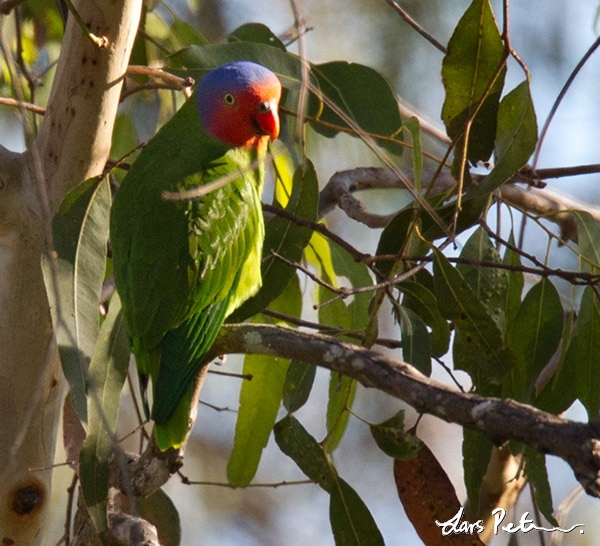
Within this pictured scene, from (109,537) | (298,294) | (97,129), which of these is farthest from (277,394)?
(97,129)

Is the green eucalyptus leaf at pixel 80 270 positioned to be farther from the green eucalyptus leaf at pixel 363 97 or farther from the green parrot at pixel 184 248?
the green eucalyptus leaf at pixel 363 97

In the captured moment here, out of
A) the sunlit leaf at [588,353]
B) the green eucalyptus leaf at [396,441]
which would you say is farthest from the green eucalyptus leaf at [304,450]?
the sunlit leaf at [588,353]

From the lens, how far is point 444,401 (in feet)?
3.85

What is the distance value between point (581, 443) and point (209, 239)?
3.02ft

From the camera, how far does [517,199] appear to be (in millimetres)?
2287

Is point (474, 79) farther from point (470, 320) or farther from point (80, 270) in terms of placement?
point (80, 270)

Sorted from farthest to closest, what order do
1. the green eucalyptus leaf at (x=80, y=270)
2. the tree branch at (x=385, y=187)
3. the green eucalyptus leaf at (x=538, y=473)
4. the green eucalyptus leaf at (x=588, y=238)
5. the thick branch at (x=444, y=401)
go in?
the tree branch at (x=385, y=187)
the green eucalyptus leaf at (x=588, y=238)
the green eucalyptus leaf at (x=538, y=473)
the green eucalyptus leaf at (x=80, y=270)
the thick branch at (x=444, y=401)

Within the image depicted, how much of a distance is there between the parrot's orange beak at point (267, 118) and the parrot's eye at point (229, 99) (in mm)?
56

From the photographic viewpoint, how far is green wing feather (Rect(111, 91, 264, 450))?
1663mm

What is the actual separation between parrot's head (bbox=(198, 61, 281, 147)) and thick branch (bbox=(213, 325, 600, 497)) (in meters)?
0.62

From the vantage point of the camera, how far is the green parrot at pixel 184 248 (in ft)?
5.46

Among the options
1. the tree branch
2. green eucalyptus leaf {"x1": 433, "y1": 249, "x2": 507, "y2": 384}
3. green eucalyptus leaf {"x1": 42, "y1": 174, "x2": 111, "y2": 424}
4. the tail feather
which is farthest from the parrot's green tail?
the tree branch

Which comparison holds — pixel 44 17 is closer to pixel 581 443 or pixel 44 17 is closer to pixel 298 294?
pixel 298 294

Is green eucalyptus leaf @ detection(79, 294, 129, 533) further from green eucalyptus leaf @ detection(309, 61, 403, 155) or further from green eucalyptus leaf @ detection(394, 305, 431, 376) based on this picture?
green eucalyptus leaf @ detection(309, 61, 403, 155)
